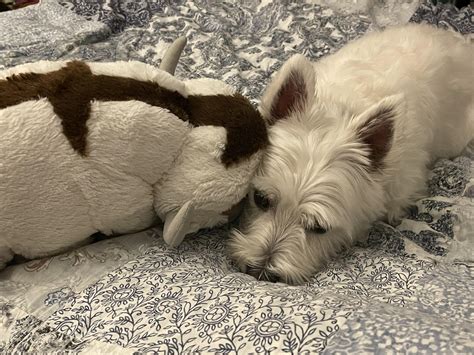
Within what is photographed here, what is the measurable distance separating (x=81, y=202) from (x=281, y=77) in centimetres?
74

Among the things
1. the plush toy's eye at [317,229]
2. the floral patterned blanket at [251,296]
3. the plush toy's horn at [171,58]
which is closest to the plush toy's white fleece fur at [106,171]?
the floral patterned blanket at [251,296]

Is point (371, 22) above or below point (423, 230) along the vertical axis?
above

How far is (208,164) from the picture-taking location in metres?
1.47

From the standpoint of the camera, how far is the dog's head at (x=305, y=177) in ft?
5.24

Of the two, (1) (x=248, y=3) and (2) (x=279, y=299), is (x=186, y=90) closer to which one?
(2) (x=279, y=299)

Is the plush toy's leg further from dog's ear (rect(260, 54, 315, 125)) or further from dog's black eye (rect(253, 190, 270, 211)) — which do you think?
dog's ear (rect(260, 54, 315, 125))

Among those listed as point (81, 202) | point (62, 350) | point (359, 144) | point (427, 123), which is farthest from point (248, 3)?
point (62, 350)

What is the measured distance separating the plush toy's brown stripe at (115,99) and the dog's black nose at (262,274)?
34cm

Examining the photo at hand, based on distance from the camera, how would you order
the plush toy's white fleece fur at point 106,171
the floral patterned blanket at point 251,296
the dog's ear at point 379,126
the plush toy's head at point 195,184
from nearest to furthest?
the floral patterned blanket at point 251,296
the plush toy's white fleece fur at point 106,171
the plush toy's head at point 195,184
the dog's ear at point 379,126

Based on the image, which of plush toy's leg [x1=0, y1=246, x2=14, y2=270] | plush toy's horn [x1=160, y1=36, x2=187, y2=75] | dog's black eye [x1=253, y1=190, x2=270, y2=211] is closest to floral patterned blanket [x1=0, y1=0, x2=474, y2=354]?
plush toy's leg [x1=0, y1=246, x2=14, y2=270]

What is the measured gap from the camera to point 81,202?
4.56 feet

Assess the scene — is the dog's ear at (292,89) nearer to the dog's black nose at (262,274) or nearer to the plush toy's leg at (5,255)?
the dog's black nose at (262,274)

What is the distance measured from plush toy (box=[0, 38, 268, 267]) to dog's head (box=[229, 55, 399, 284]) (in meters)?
0.11

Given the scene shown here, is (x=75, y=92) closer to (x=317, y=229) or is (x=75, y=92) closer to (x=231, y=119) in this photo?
(x=231, y=119)
